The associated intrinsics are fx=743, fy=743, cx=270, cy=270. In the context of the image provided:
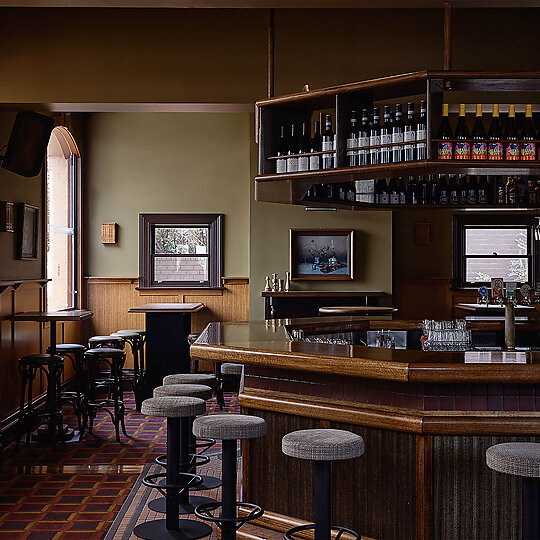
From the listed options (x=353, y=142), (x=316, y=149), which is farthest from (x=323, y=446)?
(x=316, y=149)

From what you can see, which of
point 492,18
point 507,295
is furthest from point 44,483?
point 492,18

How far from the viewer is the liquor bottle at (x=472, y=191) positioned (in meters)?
5.37

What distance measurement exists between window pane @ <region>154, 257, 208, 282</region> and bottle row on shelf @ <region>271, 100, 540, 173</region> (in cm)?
528

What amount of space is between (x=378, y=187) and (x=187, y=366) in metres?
3.43

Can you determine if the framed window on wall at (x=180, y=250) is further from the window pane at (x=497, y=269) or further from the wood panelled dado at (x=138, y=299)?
the window pane at (x=497, y=269)

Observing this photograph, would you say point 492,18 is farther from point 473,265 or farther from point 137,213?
point 137,213

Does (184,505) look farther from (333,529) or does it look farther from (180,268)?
(180,268)

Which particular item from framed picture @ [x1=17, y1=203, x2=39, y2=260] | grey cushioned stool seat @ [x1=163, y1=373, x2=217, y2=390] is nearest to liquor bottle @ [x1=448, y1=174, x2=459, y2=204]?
grey cushioned stool seat @ [x1=163, y1=373, x2=217, y2=390]

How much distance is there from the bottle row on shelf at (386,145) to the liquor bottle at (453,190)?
77cm

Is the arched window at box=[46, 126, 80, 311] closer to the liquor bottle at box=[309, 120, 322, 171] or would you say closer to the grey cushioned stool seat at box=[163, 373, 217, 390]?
the grey cushioned stool seat at box=[163, 373, 217, 390]

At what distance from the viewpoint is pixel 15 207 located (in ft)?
22.4

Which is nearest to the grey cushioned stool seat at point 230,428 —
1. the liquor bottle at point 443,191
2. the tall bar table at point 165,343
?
the liquor bottle at point 443,191

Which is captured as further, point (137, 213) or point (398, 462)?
point (137, 213)

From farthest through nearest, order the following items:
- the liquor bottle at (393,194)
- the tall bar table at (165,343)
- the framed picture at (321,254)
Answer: the framed picture at (321,254)
the tall bar table at (165,343)
the liquor bottle at (393,194)
